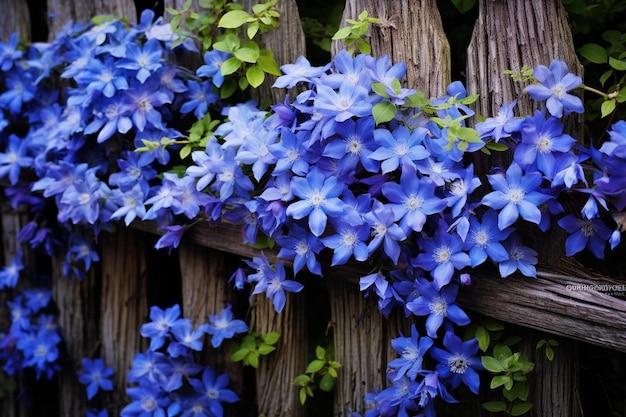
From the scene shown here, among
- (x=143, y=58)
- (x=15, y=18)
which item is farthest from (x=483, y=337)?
(x=15, y=18)

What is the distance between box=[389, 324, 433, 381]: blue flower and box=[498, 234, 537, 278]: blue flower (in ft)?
0.87

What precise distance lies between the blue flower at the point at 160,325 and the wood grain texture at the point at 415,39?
1.01m

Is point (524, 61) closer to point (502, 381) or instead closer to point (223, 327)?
point (502, 381)

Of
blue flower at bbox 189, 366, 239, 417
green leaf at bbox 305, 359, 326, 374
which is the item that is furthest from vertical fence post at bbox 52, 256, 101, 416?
green leaf at bbox 305, 359, 326, 374

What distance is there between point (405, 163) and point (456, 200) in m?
0.14

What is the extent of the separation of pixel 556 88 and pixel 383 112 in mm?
377

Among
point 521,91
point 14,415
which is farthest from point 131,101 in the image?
point 14,415

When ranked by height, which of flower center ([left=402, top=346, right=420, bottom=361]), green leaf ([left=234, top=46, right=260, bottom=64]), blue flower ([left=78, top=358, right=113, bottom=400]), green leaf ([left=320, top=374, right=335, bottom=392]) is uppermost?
green leaf ([left=234, top=46, right=260, bottom=64])

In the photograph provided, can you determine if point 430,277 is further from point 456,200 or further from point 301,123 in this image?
point 301,123

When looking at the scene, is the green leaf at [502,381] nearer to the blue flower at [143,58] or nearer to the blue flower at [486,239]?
the blue flower at [486,239]

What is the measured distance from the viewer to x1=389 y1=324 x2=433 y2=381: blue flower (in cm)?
163

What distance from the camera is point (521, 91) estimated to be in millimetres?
1538

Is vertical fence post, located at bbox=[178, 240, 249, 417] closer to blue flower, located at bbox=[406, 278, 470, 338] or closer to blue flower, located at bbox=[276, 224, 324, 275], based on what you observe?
blue flower, located at bbox=[276, 224, 324, 275]

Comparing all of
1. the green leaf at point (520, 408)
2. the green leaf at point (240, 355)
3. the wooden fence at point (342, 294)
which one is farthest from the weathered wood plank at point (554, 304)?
the green leaf at point (240, 355)
